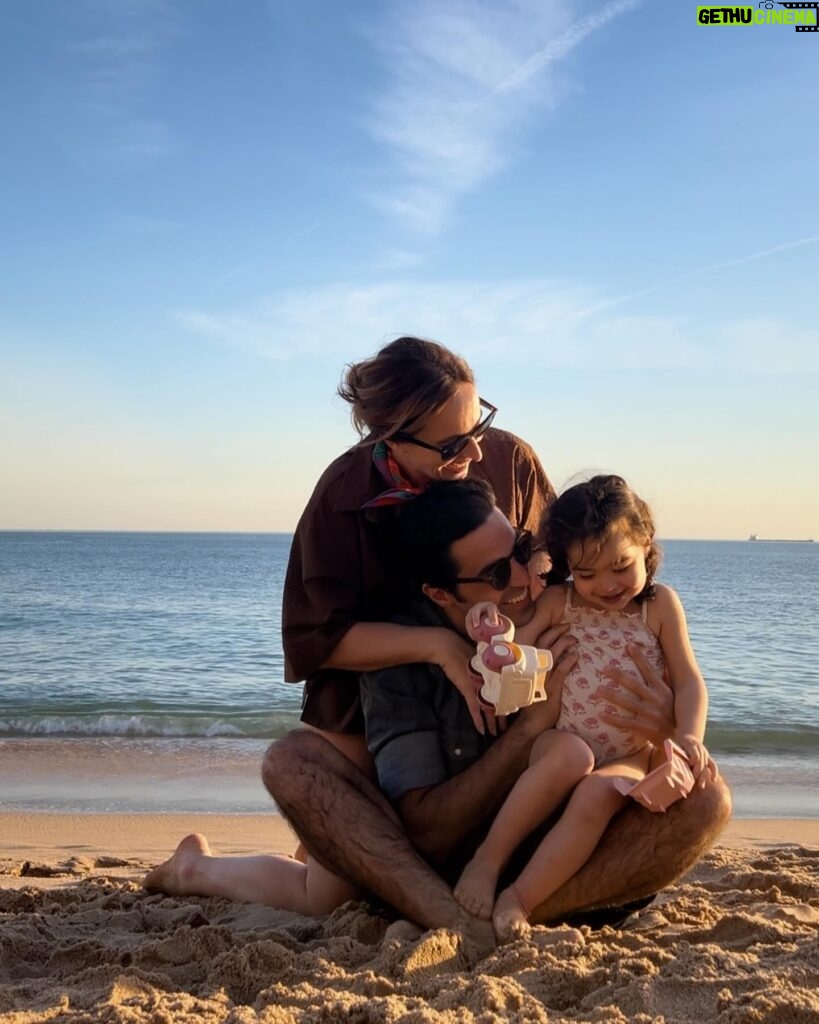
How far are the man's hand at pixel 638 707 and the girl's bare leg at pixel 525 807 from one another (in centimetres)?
19

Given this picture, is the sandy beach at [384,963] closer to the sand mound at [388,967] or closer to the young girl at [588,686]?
the sand mound at [388,967]

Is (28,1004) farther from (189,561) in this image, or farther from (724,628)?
(189,561)

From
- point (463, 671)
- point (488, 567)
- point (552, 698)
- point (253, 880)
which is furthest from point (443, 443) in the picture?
point (253, 880)

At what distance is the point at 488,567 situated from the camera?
334 cm

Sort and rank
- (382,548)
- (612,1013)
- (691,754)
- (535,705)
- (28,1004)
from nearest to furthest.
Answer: (612,1013) < (28,1004) < (691,754) < (535,705) < (382,548)

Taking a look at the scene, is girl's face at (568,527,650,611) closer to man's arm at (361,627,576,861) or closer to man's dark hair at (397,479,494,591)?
man's arm at (361,627,576,861)

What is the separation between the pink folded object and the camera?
2984 millimetres

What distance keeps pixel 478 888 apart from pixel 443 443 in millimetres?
1442

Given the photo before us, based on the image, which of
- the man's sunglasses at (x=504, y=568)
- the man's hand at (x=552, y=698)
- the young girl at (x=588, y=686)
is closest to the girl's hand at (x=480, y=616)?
the young girl at (x=588, y=686)

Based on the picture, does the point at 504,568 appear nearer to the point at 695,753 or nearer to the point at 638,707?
the point at 638,707

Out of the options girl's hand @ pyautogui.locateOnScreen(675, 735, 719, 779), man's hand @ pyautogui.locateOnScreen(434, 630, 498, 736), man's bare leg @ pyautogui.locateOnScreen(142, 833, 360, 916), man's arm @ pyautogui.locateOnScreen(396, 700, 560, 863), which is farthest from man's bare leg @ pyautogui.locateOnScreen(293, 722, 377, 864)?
girl's hand @ pyautogui.locateOnScreen(675, 735, 719, 779)

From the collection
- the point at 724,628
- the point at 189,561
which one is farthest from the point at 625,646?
the point at 189,561

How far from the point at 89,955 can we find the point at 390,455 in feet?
6.15

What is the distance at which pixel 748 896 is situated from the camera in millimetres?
3854
